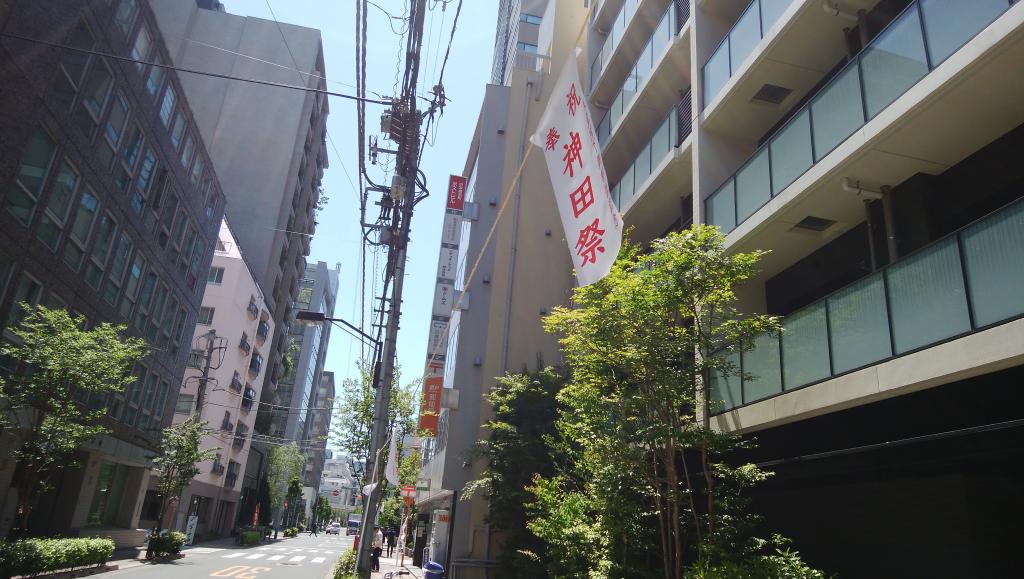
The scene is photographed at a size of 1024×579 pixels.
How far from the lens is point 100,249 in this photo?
71.3ft

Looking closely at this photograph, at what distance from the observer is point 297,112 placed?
178ft

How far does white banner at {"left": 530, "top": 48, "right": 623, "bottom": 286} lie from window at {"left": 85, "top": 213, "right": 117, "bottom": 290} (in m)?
19.1

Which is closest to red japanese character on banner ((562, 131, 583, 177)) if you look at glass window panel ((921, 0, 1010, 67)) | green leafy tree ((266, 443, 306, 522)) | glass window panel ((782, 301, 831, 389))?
glass window panel ((782, 301, 831, 389))

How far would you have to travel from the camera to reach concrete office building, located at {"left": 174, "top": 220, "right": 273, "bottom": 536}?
137 feet

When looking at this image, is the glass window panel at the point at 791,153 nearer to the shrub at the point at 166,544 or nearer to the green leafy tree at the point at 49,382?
the green leafy tree at the point at 49,382

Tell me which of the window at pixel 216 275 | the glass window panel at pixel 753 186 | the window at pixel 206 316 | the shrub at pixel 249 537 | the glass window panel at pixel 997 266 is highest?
the window at pixel 216 275

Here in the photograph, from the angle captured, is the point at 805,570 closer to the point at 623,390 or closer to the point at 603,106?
the point at 623,390

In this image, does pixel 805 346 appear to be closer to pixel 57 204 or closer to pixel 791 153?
pixel 791 153

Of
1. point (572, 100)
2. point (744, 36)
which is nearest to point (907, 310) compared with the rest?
point (572, 100)

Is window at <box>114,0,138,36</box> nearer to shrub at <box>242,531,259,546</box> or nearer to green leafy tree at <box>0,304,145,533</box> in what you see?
green leafy tree at <box>0,304,145,533</box>

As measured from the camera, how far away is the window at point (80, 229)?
19.7 m

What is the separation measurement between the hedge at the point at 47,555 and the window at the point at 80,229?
869cm

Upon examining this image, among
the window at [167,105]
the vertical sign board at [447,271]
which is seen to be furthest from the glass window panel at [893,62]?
the window at [167,105]

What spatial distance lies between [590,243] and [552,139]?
2.39 metres
